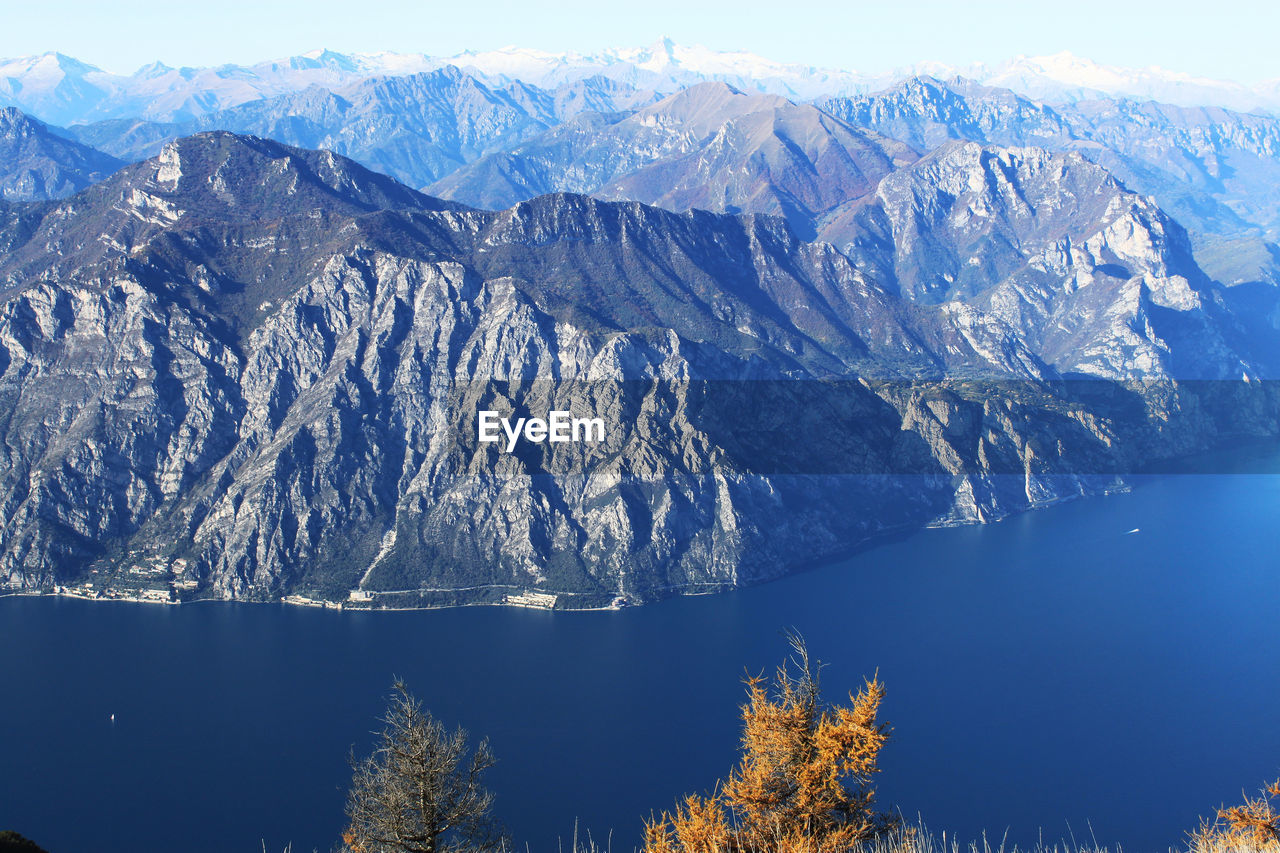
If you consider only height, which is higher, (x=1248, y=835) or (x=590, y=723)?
(x=1248, y=835)

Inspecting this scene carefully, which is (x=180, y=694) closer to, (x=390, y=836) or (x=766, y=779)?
(x=390, y=836)

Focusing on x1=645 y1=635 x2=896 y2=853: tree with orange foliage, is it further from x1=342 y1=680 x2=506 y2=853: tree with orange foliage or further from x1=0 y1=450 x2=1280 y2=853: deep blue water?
x1=0 y1=450 x2=1280 y2=853: deep blue water

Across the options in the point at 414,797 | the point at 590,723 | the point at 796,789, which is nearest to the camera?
the point at 796,789

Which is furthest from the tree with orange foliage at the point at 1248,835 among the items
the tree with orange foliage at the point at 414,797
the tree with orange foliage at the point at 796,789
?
the tree with orange foliage at the point at 414,797

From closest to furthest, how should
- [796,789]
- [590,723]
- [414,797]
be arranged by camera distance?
1. [796,789]
2. [414,797]
3. [590,723]

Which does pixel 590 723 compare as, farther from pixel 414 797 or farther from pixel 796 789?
pixel 796 789

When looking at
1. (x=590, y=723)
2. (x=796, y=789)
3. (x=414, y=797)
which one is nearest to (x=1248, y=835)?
(x=796, y=789)

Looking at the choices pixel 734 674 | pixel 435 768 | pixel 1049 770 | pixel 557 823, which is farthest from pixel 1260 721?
pixel 435 768
